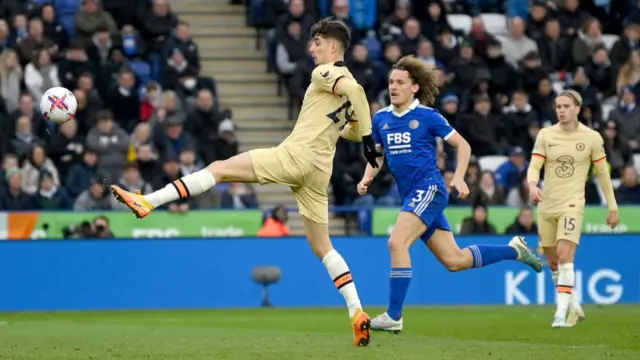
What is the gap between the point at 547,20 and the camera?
27594 millimetres

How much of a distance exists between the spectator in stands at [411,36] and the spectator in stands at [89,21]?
5.07 metres

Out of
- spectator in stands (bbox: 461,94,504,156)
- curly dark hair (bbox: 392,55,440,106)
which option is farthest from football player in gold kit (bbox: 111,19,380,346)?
spectator in stands (bbox: 461,94,504,156)

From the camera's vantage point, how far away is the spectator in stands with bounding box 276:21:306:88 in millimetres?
24875

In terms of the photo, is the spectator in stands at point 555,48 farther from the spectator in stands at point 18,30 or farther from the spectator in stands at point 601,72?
the spectator in stands at point 18,30

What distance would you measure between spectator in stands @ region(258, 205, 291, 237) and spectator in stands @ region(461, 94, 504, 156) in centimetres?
470

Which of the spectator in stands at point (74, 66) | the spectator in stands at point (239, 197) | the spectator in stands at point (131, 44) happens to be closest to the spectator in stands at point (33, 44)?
the spectator in stands at point (74, 66)

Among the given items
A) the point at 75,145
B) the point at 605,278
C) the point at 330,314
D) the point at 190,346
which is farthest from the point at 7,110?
the point at 190,346

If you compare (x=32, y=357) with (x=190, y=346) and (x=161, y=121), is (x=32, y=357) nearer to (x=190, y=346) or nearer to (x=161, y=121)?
(x=190, y=346)

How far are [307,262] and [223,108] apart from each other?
5.92m

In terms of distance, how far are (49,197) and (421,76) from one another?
8.77 metres

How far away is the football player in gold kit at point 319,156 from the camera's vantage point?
11641 mm

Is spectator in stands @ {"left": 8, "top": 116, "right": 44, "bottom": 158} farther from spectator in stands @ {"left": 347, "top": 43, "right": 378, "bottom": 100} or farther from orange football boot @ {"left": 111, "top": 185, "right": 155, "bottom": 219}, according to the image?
orange football boot @ {"left": 111, "top": 185, "right": 155, "bottom": 219}

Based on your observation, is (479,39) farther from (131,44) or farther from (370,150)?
(370,150)

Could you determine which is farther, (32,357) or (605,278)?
(605,278)
